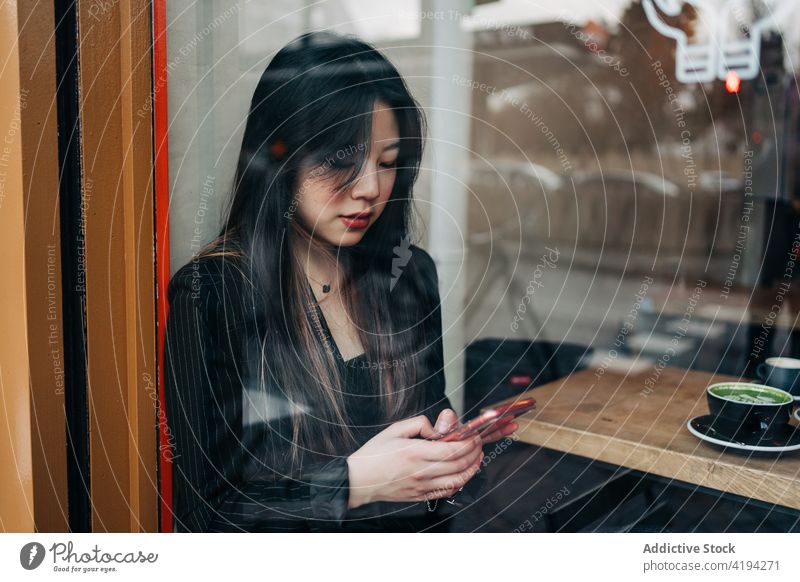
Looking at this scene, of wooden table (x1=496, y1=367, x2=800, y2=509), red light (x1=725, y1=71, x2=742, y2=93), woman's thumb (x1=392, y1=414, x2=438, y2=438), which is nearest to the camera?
wooden table (x1=496, y1=367, x2=800, y2=509)

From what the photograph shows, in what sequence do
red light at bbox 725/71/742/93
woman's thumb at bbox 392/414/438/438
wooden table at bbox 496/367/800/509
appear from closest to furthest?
wooden table at bbox 496/367/800/509 < woman's thumb at bbox 392/414/438/438 < red light at bbox 725/71/742/93

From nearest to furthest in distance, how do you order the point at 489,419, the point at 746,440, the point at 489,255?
the point at 746,440, the point at 489,419, the point at 489,255

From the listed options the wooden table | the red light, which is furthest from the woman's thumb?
the red light

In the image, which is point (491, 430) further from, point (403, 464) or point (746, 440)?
point (746, 440)

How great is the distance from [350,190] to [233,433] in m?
0.31

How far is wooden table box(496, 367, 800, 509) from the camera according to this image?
2.39ft

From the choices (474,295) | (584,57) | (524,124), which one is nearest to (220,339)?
(474,295)

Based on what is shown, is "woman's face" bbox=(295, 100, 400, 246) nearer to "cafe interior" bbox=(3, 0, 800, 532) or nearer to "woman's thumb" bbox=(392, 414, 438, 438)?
"cafe interior" bbox=(3, 0, 800, 532)

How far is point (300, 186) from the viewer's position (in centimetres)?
79

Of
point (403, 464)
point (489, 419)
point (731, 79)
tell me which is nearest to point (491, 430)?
point (489, 419)

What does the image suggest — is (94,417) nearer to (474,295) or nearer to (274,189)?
(274,189)

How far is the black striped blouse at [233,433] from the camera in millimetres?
786

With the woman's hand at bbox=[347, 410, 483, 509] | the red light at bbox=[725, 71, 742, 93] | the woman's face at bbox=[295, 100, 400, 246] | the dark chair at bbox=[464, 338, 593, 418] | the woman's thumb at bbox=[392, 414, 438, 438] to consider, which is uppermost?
the red light at bbox=[725, 71, 742, 93]

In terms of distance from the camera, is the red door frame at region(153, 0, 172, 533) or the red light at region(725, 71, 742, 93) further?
the red light at region(725, 71, 742, 93)
